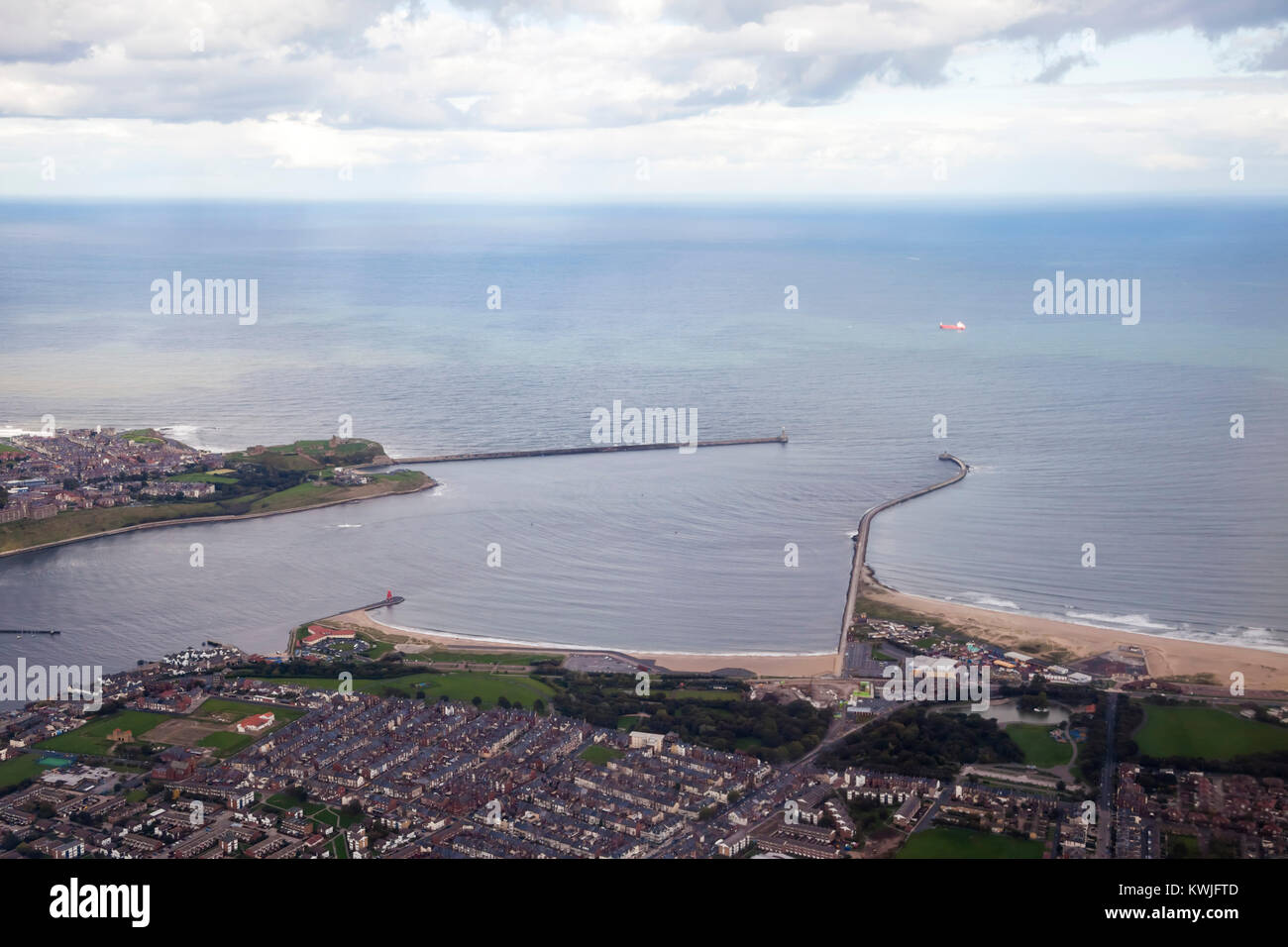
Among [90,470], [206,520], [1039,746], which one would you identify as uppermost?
[90,470]

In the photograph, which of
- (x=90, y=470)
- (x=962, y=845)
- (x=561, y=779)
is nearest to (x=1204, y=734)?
(x=962, y=845)

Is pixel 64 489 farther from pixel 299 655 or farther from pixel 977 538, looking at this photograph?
pixel 977 538

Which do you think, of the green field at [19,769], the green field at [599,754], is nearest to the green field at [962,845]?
the green field at [599,754]

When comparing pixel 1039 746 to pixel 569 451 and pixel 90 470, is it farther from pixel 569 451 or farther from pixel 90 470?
pixel 90 470

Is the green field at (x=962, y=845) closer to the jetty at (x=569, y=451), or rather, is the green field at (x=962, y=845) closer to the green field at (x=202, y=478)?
the jetty at (x=569, y=451)

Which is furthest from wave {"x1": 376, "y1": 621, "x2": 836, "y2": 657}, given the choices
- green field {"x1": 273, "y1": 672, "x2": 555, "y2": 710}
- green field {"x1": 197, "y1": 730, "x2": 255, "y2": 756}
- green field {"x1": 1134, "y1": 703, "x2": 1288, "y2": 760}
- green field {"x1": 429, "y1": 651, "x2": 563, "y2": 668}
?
green field {"x1": 1134, "y1": 703, "x2": 1288, "y2": 760}

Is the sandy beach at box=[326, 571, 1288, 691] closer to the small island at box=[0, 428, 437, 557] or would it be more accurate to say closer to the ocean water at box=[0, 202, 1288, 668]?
the ocean water at box=[0, 202, 1288, 668]
